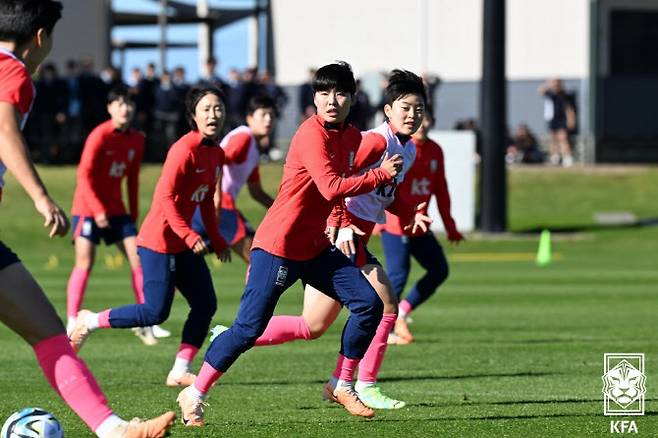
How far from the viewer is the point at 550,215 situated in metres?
32.1

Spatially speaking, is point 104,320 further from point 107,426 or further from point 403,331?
point 107,426

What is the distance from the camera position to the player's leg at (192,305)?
34.1 feet

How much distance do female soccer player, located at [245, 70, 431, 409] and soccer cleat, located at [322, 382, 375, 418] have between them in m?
0.13

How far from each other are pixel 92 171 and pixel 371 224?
4530mm

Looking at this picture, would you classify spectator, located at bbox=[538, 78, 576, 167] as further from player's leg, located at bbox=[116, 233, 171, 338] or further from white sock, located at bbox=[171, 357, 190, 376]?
white sock, located at bbox=[171, 357, 190, 376]

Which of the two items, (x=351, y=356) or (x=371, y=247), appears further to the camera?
(x=371, y=247)

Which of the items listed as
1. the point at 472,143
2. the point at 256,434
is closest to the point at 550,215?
Result: the point at 472,143

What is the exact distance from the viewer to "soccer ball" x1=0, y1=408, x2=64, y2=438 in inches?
270

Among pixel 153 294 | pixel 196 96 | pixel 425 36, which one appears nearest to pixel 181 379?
pixel 153 294

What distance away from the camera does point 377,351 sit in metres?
9.59

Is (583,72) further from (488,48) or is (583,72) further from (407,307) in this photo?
(407,307)

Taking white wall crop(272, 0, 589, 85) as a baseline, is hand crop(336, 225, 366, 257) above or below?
below

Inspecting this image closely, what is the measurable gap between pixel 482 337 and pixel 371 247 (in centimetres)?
1342

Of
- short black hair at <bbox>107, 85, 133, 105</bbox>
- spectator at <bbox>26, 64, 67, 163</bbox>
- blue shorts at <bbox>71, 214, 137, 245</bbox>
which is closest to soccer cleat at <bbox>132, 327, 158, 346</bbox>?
blue shorts at <bbox>71, 214, 137, 245</bbox>
